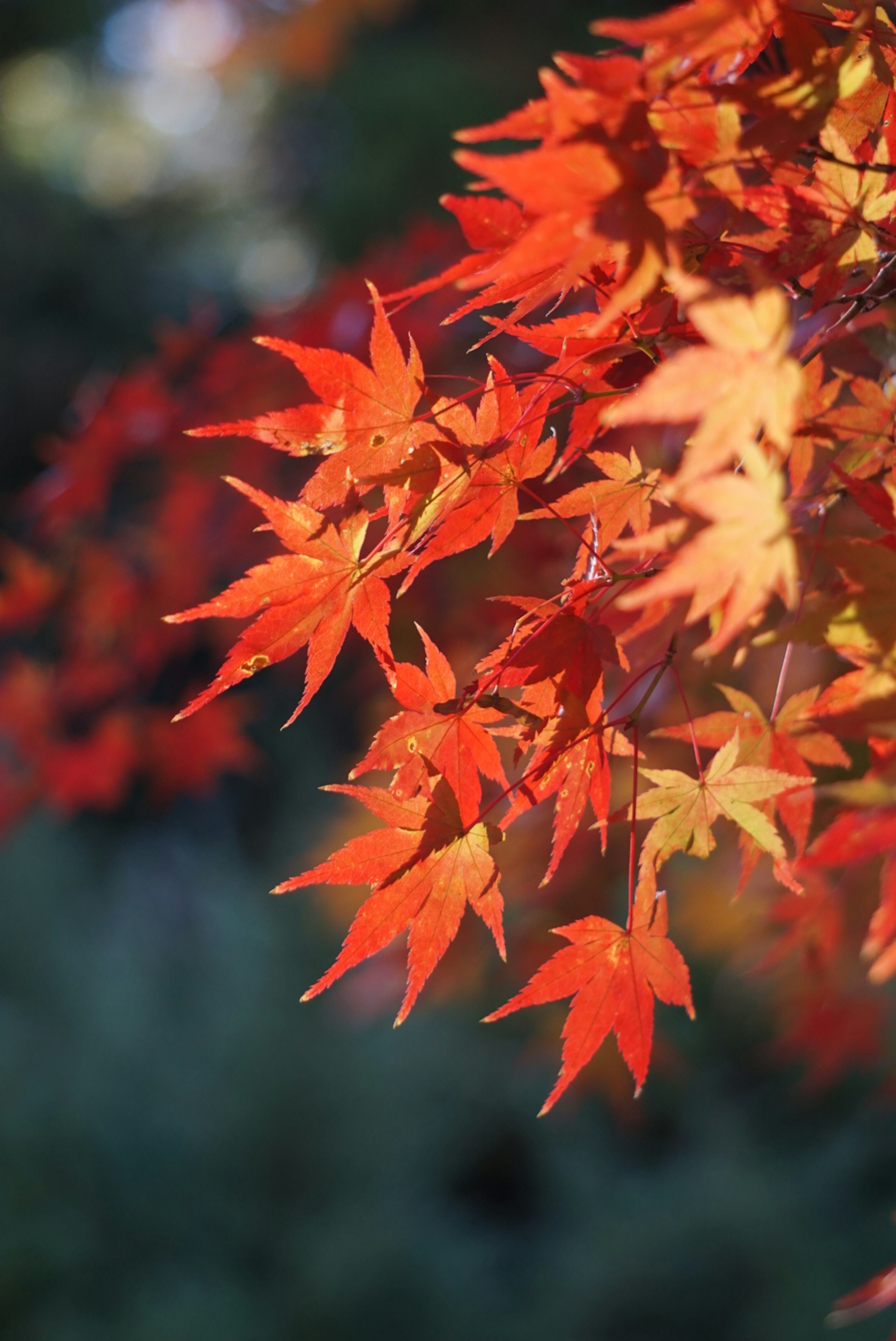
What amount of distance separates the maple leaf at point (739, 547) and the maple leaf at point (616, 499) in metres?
0.26

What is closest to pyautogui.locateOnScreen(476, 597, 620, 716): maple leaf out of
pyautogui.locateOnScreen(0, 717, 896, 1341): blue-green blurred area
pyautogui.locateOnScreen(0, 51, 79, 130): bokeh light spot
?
pyautogui.locateOnScreen(0, 717, 896, 1341): blue-green blurred area

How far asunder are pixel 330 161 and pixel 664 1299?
7429mm

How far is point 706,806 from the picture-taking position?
25.4 inches

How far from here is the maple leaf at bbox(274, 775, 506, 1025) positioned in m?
0.61

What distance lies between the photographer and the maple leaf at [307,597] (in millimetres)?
618

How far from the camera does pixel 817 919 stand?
1.14 m

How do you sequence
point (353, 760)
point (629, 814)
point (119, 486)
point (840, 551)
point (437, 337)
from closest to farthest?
point (840, 551) → point (629, 814) → point (437, 337) → point (353, 760) → point (119, 486)

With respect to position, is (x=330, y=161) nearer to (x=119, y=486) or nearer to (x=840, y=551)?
(x=119, y=486)

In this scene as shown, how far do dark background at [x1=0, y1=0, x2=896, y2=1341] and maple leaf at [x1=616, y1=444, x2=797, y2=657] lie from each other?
4.28 ft

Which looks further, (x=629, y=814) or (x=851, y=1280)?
(x=851, y=1280)

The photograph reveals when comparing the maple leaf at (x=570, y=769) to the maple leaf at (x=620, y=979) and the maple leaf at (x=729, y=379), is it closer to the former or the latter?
the maple leaf at (x=620, y=979)

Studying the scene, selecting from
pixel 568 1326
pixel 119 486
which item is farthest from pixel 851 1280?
pixel 119 486

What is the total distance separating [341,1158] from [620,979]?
2.89 metres

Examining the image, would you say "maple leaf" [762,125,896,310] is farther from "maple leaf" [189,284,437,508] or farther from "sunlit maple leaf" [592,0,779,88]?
"maple leaf" [189,284,437,508]
